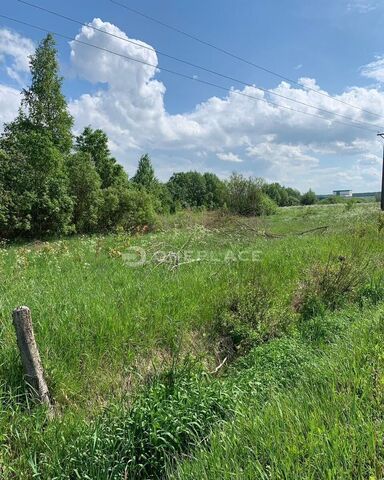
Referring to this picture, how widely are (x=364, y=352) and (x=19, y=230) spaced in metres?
18.9

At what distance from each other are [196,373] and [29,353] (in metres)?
1.63

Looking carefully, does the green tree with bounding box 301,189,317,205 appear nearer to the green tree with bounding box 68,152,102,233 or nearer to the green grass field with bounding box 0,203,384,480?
the green tree with bounding box 68,152,102,233

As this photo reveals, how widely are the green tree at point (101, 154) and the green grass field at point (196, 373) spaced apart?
92.1 ft

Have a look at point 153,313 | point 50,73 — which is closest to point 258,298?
point 153,313

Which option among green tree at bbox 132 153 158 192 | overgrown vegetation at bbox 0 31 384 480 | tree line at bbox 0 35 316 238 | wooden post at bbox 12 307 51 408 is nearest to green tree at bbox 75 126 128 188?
tree line at bbox 0 35 316 238

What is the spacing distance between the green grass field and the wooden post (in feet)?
0.38

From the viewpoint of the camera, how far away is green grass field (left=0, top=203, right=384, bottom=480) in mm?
2379

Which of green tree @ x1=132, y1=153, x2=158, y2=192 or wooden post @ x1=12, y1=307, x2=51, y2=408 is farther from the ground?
green tree @ x1=132, y1=153, x2=158, y2=192

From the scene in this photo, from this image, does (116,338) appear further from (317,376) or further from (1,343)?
(317,376)

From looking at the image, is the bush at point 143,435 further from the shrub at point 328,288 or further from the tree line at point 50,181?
the tree line at point 50,181

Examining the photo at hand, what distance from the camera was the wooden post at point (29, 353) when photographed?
313 cm

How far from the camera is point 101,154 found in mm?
34875

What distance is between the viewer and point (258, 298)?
18.6 feet

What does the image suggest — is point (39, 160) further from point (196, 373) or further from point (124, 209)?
point (196, 373)
